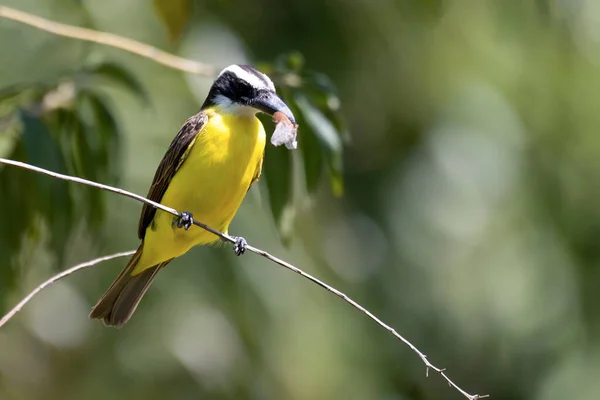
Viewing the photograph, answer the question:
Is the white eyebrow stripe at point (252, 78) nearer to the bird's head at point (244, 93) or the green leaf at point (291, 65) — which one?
the bird's head at point (244, 93)

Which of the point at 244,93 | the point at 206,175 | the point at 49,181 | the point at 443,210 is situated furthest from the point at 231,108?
the point at 443,210

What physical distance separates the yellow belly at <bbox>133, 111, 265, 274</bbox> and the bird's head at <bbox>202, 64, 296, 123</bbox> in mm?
41

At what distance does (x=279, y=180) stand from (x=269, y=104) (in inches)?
14.9

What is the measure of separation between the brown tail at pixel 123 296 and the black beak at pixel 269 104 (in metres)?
0.57

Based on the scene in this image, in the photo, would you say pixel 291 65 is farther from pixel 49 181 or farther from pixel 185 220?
pixel 49 181

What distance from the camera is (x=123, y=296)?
2.94m

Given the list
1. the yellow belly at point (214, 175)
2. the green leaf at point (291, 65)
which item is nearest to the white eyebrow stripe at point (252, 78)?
the yellow belly at point (214, 175)

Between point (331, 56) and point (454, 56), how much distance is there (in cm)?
110

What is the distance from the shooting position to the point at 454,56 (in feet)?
24.2

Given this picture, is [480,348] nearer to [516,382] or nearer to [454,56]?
[516,382]

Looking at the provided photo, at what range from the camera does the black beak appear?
2443 mm

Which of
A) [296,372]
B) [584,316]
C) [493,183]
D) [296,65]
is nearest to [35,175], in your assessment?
[296,65]

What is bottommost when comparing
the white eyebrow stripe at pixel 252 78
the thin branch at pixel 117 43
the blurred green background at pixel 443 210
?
the white eyebrow stripe at pixel 252 78

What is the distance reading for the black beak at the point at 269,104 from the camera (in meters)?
2.44
